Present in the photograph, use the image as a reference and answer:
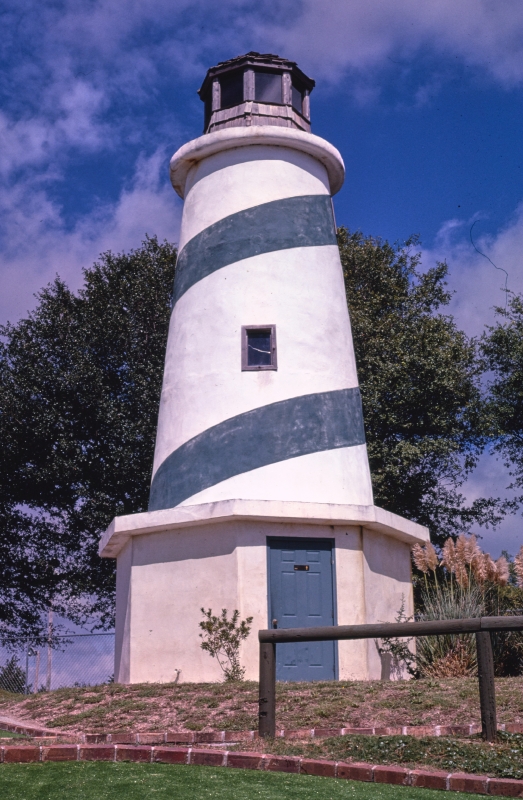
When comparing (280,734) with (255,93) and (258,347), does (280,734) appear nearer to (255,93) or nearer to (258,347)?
(258,347)

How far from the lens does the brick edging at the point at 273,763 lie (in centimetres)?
577

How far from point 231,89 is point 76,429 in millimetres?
10146

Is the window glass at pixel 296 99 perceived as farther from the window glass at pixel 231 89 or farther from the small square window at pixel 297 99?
the window glass at pixel 231 89

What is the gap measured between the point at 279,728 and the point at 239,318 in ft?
22.8

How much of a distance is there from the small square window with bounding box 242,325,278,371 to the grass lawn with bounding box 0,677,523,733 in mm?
4724

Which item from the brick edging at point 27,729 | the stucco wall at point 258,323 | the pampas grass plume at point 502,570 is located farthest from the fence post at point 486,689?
the pampas grass plume at point 502,570

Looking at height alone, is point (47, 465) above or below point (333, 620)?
above

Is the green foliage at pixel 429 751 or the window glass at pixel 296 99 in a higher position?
the window glass at pixel 296 99

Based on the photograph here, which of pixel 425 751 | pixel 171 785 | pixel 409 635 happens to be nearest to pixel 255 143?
pixel 409 635

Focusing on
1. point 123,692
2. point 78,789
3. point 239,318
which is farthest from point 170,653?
point 78,789

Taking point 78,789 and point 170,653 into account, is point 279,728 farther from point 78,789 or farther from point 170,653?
point 170,653

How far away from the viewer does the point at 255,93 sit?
15383 mm

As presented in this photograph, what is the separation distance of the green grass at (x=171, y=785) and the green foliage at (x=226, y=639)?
5.41 meters

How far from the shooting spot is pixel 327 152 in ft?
50.0
